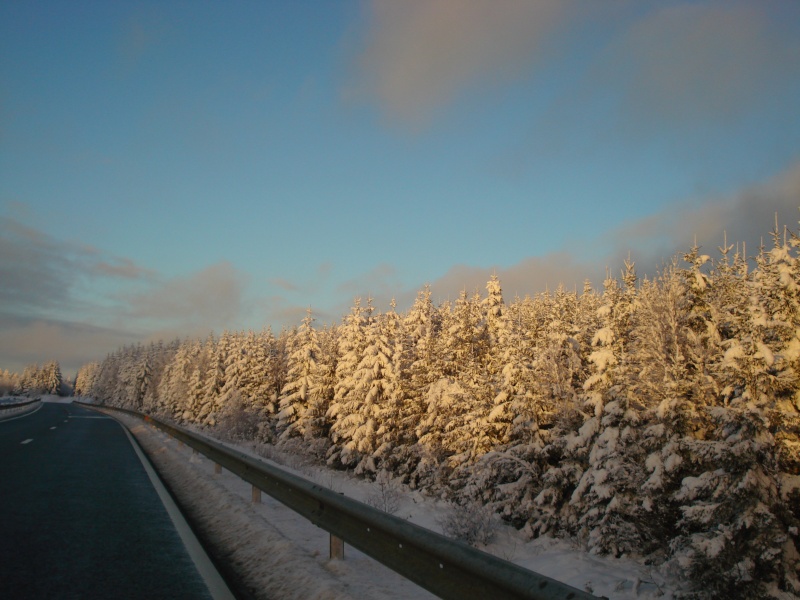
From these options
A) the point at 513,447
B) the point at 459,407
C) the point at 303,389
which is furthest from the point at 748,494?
the point at 303,389

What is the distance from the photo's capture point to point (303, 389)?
119 ft

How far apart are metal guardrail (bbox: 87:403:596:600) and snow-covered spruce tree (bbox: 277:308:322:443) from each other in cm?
2932

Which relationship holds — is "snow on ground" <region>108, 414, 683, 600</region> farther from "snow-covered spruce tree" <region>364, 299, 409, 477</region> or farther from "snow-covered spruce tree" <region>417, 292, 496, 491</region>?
"snow-covered spruce tree" <region>364, 299, 409, 477</region>

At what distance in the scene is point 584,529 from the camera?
1416 cm

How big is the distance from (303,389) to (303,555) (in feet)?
103

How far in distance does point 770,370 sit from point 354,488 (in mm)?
17603

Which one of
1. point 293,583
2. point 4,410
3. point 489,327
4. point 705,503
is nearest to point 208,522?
point 293,583

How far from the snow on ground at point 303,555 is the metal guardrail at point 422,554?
0.33 metres

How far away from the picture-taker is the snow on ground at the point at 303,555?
4758 millimetres

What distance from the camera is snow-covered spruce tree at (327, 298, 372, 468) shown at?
30.3 metres

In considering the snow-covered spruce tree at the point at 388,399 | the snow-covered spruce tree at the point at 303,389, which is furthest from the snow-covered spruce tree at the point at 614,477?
the snow-covered spruce tree at the point at 303,389

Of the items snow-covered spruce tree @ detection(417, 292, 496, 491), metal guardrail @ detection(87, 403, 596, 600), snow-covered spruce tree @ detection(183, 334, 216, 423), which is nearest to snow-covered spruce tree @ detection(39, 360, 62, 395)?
snow-covered spruce tree @ detection(183, 334, 216, 423)

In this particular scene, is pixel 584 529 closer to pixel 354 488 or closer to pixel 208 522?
pixel 208 522

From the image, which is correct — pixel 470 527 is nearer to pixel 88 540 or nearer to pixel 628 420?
pixel 628 420
